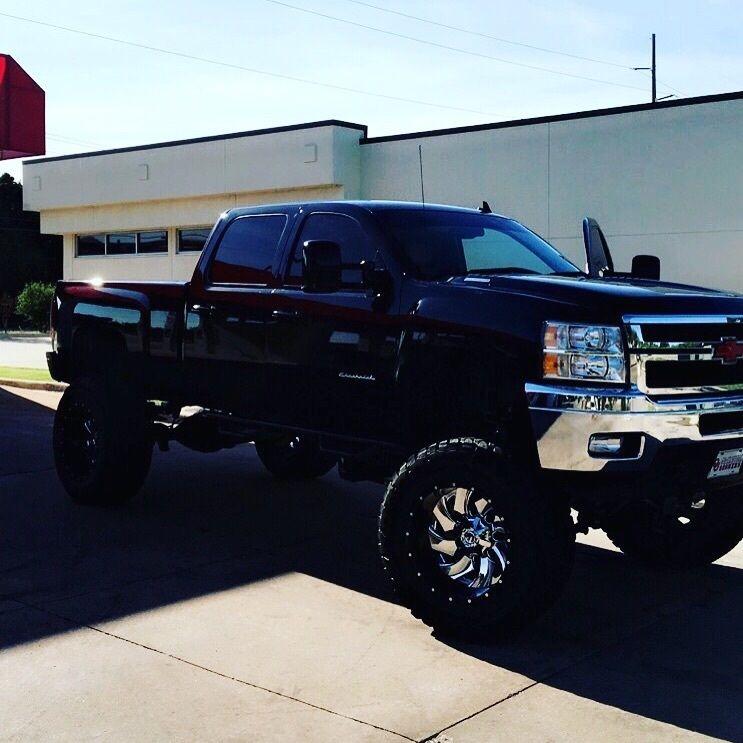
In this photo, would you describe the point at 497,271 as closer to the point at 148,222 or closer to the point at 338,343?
the point at 338,343

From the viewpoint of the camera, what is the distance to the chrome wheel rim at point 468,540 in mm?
5332

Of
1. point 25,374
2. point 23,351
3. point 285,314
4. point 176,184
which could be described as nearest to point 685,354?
point 285,314

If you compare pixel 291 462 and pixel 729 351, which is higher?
pixel 729 351

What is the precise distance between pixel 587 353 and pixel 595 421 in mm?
317

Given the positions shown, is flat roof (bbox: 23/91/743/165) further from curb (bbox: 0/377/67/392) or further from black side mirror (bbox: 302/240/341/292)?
black side mirror (bbox: 302/240/341/292)

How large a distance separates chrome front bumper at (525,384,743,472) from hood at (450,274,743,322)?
38cm

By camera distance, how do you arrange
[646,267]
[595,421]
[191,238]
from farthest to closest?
[191,238] < [646,267] < [595,421]

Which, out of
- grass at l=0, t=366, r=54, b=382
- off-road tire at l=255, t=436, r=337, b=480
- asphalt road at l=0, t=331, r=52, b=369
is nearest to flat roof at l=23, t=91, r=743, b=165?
asphalt road at l=0, t=331, r=52, b=369

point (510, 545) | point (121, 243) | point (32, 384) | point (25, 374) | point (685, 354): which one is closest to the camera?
point (510, 545)

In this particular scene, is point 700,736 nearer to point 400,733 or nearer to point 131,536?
point 400,733

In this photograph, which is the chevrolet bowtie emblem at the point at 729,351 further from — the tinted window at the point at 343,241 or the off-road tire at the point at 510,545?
the tinted window at the point at 343,241

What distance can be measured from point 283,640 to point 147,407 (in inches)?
123

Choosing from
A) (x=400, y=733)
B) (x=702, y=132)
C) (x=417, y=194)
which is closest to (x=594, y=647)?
(x=400, y=733)

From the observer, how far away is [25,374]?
2058 cm
